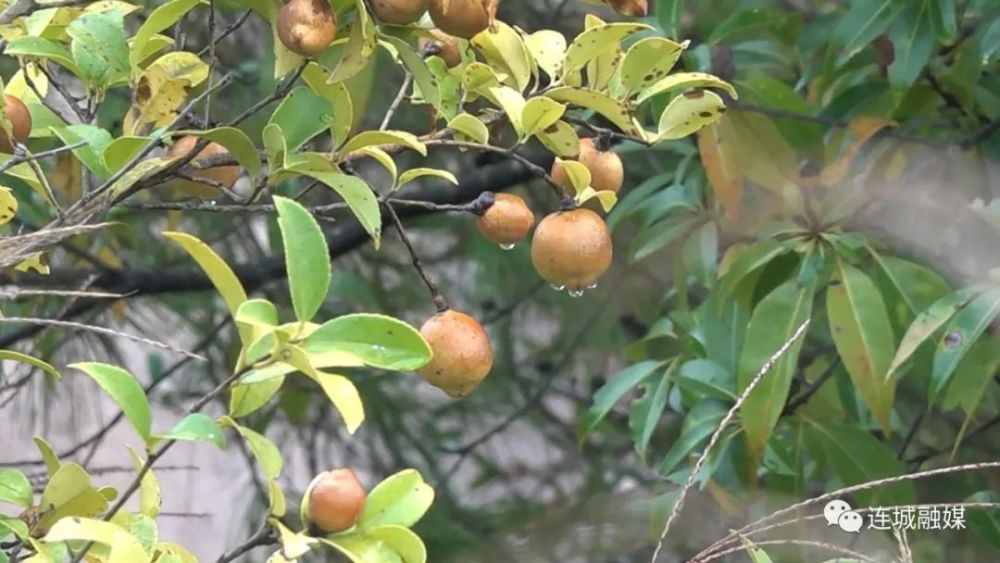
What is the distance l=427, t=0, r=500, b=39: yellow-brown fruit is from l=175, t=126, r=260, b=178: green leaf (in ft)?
0.37

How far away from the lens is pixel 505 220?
0.76 meters

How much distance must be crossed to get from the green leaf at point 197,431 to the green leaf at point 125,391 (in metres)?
0.02

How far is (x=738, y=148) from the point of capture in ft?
4.05

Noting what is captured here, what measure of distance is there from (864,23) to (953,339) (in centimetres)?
32

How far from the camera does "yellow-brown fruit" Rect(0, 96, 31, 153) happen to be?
0.71m

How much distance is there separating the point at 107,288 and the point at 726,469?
0.70 m

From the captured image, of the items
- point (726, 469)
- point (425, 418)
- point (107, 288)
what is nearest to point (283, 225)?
point (726, 469)

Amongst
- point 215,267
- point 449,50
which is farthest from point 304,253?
point 449,50

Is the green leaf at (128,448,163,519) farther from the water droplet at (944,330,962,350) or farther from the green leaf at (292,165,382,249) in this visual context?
the water droplet at (944,330,962,350)

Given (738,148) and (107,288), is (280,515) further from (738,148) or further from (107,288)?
(107,288)

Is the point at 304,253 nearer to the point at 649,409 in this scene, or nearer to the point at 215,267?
the point at 215,267

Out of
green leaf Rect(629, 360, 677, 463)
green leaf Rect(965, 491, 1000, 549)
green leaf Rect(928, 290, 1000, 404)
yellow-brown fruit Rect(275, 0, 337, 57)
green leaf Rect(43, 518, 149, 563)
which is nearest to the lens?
green leaf Rect(43, 518, 149, 563)

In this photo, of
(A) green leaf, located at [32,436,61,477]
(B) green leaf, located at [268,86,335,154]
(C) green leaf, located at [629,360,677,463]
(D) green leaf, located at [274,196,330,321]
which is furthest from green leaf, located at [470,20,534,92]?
(C) green leaf, located at [629,360,677,463]

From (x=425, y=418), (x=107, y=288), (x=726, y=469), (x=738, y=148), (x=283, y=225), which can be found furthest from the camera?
(x=425, y=418)
